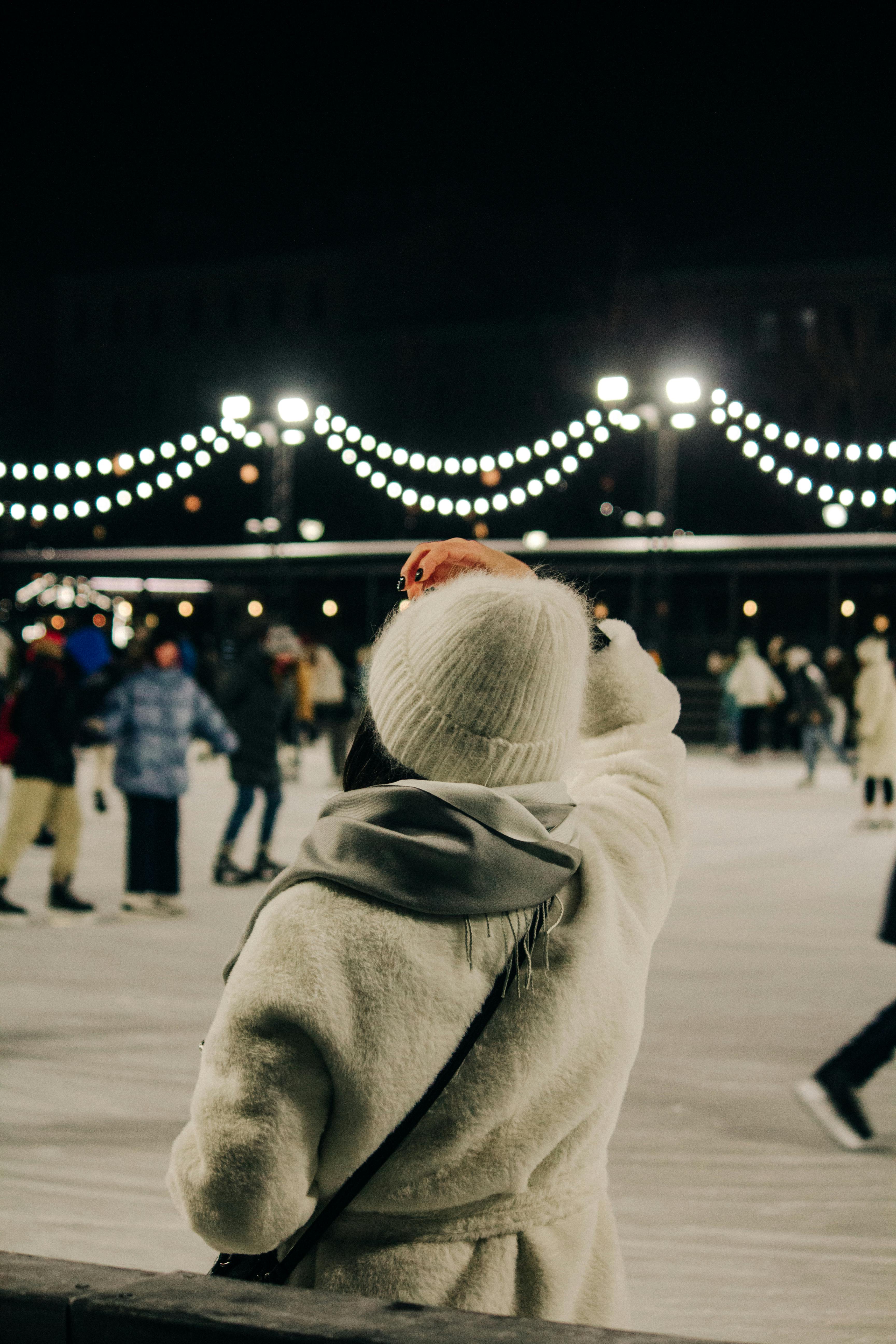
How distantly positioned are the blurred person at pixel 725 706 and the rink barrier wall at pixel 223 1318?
59.8 feet

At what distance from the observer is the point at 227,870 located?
910 cm

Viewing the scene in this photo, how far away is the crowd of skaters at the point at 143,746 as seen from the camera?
7750mm

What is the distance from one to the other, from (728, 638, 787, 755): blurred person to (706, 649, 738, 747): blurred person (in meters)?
0.18

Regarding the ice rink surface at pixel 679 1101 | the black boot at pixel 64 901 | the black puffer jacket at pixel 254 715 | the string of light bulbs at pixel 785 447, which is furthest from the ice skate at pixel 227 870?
the string of light bulbs at pixel 785 447

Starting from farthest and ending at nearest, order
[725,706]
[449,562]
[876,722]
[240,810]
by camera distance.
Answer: [725,706]
[876,722]
[240,810]
[449,562]

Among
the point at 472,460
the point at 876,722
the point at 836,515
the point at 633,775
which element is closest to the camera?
the point at 633,775

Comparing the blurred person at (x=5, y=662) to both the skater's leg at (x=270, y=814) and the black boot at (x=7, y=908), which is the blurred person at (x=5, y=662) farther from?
the black boot at (x=7, y=908)

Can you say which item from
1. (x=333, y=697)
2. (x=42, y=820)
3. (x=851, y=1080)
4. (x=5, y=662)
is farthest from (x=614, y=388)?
(x=851, y=1080)

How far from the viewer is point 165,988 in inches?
236

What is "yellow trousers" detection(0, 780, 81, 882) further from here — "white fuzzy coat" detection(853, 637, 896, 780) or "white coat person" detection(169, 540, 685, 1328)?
"white coat person" detection(169, 540, 685, 1328)

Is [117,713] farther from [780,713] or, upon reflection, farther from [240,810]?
[780,713]

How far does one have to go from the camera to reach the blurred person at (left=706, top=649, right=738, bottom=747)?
66.7 ft

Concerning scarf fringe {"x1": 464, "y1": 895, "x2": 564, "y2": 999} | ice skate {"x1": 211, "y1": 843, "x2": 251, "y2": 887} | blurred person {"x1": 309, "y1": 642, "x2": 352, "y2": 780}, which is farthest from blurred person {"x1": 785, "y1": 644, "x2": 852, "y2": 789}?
scarf fringe {"x1": 464, "y1": 895, "x2": 564, "y2": 999}

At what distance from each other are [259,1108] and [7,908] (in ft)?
23.1
